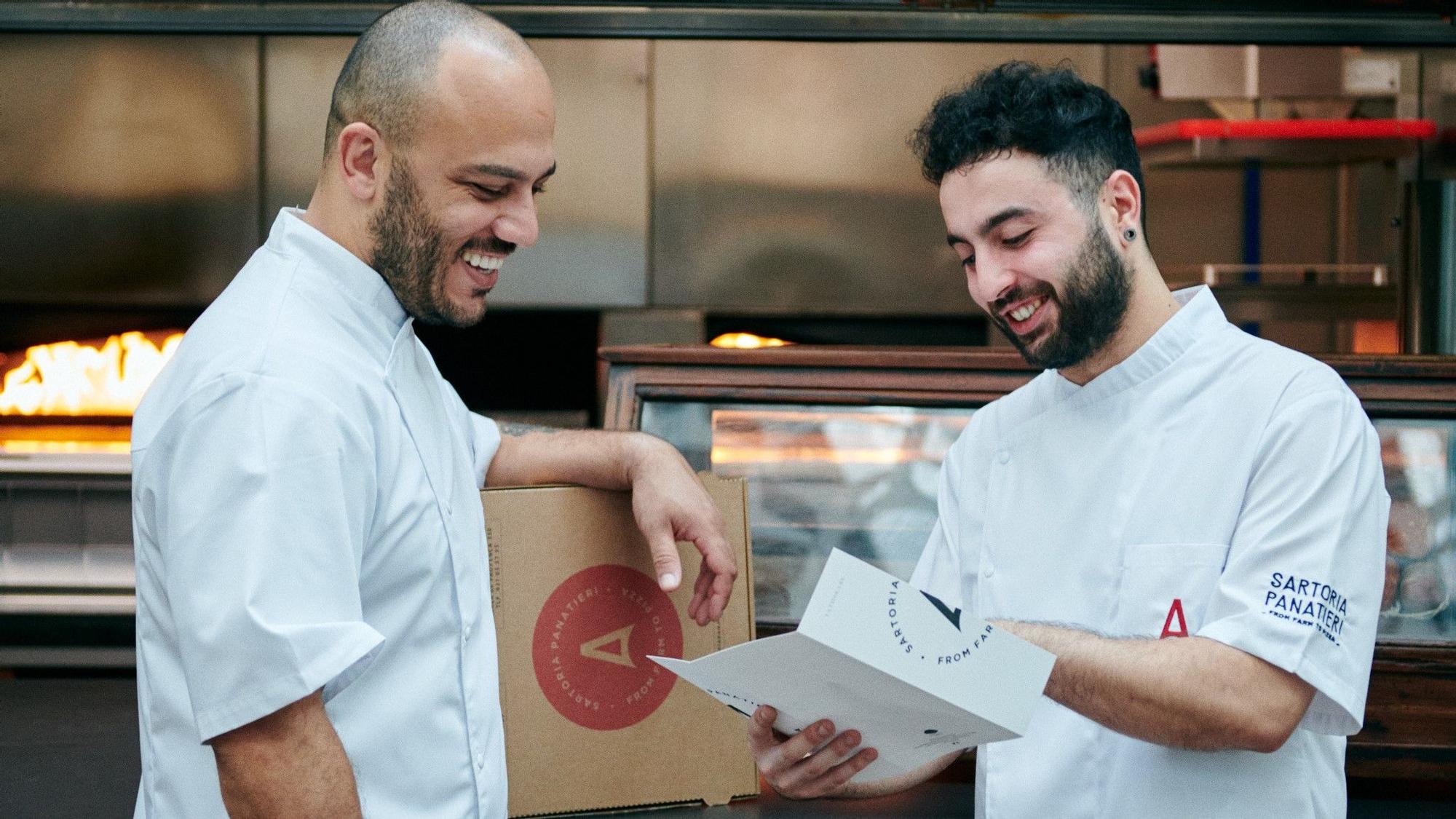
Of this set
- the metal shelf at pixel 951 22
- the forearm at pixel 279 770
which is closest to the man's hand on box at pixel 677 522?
the forearm at pixel 279 770

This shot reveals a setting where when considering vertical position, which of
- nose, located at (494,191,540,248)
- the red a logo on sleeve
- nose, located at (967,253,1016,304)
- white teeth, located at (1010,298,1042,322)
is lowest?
the red a logo on sleeve

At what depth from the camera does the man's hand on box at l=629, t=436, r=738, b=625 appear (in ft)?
4.51

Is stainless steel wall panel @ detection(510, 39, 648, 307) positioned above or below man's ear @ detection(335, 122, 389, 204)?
above

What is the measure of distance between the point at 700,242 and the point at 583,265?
0.33 m

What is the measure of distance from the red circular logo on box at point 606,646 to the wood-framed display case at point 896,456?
1.18 ft

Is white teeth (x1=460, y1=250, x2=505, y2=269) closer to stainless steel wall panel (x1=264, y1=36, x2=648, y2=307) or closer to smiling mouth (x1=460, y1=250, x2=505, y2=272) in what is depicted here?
smiling mouth (x1=460, y1=250, x2=505, y2=272)

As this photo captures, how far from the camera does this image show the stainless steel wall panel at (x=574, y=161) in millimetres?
3660

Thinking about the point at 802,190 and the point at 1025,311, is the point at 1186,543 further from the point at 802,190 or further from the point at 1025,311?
the point at 802,190

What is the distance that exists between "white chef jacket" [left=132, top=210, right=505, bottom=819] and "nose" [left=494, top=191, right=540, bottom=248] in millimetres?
114

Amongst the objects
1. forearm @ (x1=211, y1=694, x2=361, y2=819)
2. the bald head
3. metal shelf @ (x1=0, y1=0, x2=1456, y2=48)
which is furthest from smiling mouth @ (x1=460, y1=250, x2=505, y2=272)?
metal shelf @ (x1=0, y1=0, x2=1456, y2=48)

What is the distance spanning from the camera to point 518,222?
46.3 inches

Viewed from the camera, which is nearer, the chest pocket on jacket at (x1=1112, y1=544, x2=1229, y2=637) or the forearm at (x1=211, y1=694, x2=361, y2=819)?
the forearm at (x1=211, y1=694, x2=361, y2=819)

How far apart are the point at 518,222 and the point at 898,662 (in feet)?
1.70

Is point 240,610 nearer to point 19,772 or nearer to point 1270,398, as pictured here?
point 1270,398
